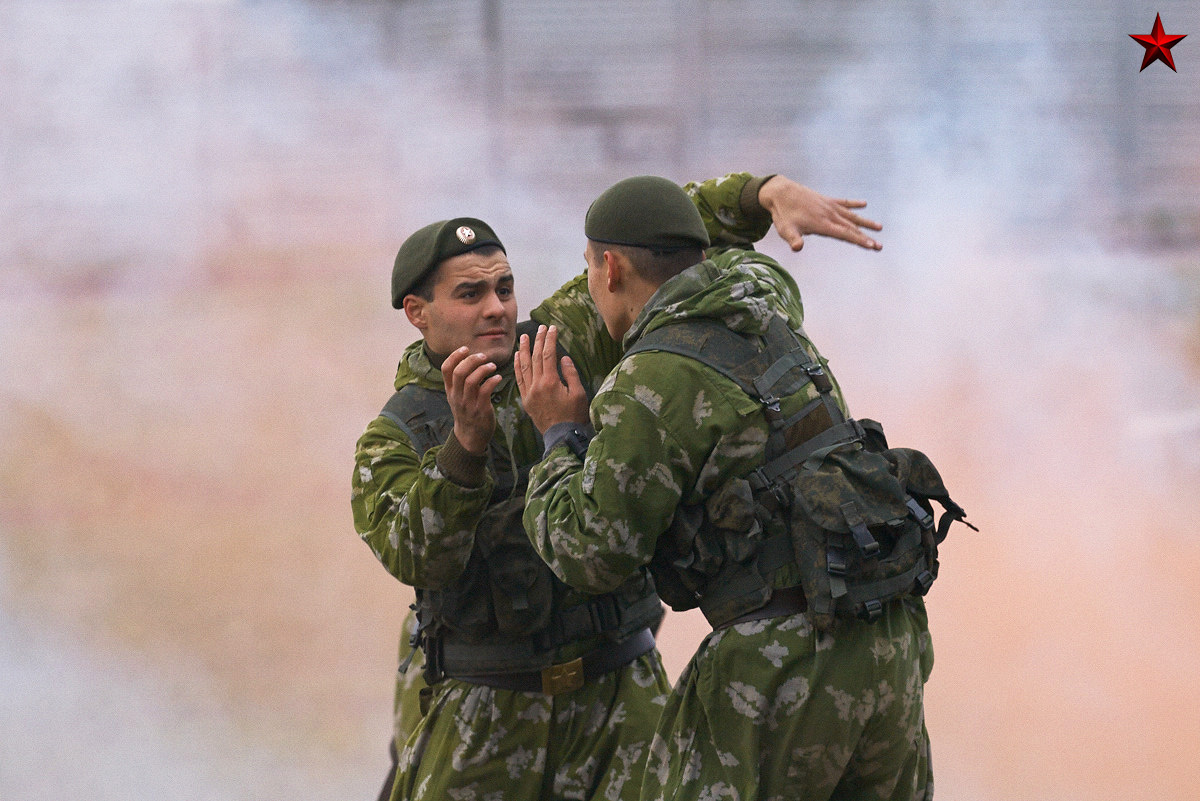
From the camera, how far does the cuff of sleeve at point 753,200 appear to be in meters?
2.98

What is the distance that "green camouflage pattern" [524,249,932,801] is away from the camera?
7.07ft

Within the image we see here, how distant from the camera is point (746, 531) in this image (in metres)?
2.21

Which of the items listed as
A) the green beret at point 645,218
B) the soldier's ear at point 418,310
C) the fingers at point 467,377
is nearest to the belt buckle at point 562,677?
the fingers at point 467,377

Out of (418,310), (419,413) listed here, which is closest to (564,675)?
(419,413)

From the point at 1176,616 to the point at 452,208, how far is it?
2.96m

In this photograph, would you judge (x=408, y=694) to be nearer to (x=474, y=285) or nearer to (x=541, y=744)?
(x=541, y=744)

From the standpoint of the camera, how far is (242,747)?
4.98 metres

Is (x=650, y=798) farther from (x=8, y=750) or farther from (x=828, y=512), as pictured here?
(x=8, y=750)

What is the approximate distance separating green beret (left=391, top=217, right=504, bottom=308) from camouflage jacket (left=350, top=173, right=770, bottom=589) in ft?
0.55

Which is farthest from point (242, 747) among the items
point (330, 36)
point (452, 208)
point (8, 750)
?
point (330, 36)

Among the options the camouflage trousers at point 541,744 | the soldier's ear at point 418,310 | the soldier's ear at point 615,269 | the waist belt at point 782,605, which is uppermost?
the soldier's ear at point 418,310

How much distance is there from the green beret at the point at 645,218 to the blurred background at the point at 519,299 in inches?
102

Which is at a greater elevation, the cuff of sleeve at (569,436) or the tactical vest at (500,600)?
the cuff of sleeve at (569,436)

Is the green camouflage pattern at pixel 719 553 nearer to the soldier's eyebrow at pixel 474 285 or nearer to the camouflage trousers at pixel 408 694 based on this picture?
the soldier's eyebrow at pixel 474 285
